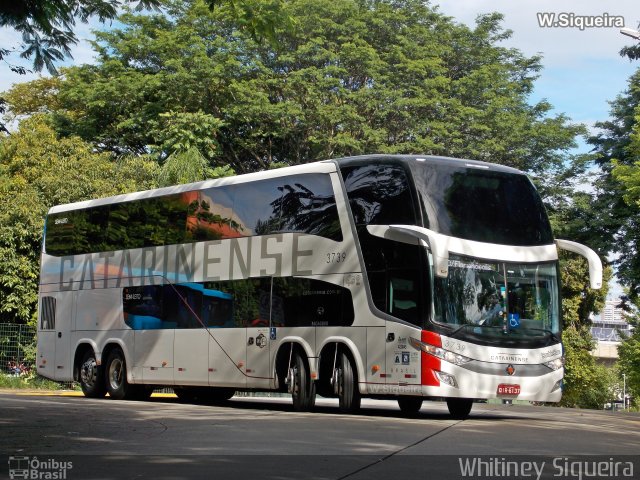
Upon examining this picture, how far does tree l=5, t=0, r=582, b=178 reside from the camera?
4431 cm

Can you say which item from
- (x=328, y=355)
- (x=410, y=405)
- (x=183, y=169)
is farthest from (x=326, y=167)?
(x=183, y=169)

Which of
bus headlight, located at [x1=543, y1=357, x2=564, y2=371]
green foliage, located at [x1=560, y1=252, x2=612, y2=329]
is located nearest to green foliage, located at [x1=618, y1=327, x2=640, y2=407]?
green foliage, located at [x1=560, y1=252, x2=612, y2=329]

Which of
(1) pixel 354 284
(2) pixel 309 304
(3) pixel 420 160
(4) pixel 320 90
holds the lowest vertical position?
(2) pixel 309 304

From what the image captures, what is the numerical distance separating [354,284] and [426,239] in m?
1.83

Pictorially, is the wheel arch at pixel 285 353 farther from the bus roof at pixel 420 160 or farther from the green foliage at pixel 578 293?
the green foliage at pixel 578 293

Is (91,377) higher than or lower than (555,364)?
lower

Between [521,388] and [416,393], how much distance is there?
5.69 feet

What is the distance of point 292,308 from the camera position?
2036 centimetres

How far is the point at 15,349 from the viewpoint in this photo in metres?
36.0

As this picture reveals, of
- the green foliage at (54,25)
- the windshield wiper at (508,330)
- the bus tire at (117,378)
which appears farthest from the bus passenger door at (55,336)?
the green foliage at (54,25)

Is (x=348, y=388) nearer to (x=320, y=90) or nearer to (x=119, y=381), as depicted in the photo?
(x=119, y=381)

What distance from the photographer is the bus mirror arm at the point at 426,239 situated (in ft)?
57.7

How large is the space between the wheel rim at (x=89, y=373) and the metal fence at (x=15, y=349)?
10623 millimetres

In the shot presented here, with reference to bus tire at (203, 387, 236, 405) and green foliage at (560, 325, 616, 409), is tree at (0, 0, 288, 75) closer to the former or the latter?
bus tire at (203, 387, 236, 405)
